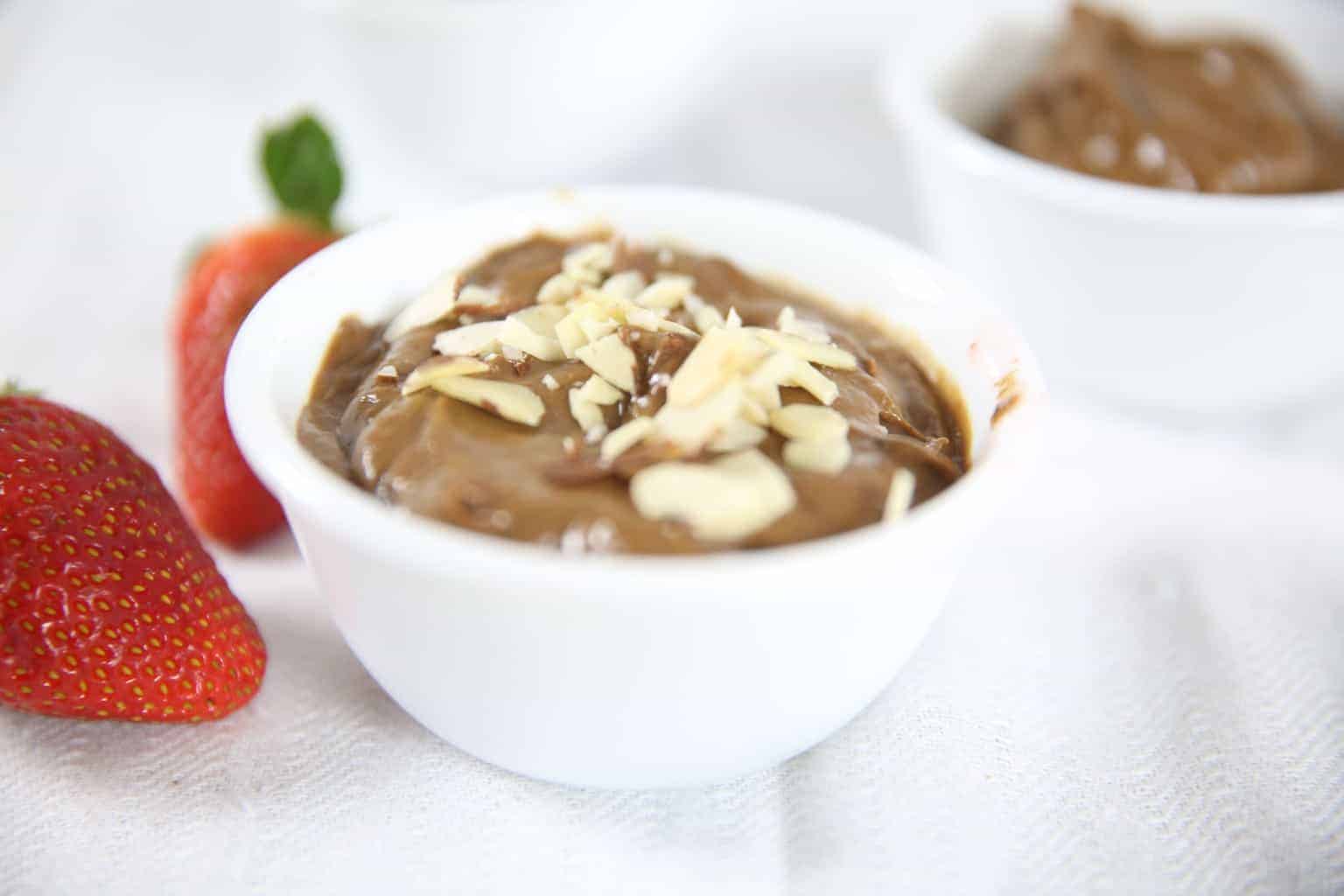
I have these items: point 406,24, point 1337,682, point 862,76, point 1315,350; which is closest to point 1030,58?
point 862,76

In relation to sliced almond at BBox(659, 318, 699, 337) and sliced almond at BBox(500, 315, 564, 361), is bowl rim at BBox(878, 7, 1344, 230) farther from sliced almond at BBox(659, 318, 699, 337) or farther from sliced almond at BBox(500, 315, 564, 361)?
sliced almond at BBox(500, 315, 564, 361)

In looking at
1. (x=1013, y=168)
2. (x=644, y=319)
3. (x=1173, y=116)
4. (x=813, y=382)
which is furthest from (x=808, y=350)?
(x=1173, y=116)

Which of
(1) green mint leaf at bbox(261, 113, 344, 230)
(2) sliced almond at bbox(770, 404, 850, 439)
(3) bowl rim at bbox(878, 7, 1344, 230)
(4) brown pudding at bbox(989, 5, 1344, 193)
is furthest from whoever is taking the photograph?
(4) brown pudding at bbox(989, 5, 1344, 193)

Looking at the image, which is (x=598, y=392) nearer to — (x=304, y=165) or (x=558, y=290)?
(x=558, y=290)

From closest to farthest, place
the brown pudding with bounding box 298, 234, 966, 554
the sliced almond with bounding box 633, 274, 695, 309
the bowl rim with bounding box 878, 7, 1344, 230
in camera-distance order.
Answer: the brown pudding with bounding box 298, 234, 966, 554 → the sliced almond with bounding box 633, 274, 695, 309 → the bowl rim with bounding box 878, 7, 1344, 230

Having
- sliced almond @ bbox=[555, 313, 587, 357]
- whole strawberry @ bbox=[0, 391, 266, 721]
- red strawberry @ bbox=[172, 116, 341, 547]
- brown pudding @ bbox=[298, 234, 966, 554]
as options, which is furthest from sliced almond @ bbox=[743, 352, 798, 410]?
red strawberry @ bbox=[172, 116, 341, 547]

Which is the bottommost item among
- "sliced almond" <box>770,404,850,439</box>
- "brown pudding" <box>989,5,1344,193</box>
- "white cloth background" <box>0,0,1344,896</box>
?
"white cloth background" <box>0,0,1344,896</box>
